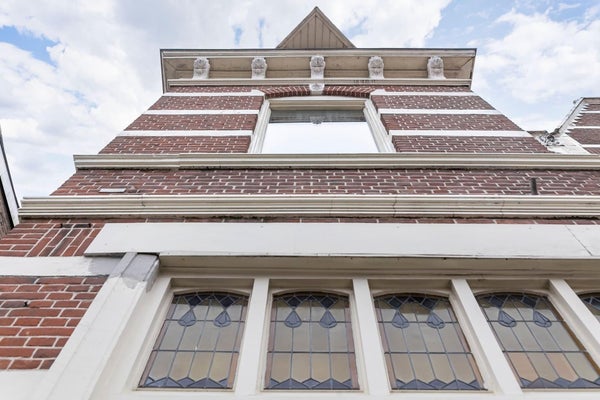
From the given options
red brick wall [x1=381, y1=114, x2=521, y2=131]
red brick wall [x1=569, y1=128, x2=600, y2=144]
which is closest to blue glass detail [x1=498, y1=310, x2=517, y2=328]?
red brick wall [x1=381, y1=114, x2=521, y2=131]

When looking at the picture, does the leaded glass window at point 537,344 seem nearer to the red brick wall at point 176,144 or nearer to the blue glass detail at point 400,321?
the blue glass detail at point 400,321

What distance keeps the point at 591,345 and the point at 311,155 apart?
305 cm

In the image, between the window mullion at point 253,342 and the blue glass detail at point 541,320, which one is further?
the blue glass detail at point 541,320

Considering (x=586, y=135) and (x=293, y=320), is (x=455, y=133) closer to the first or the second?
(x=293, y=320)

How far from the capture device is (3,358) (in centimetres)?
223

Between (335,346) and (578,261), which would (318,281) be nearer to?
(335,346)

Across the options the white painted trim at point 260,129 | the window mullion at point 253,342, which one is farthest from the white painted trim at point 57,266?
the white painted trim at point 260,129

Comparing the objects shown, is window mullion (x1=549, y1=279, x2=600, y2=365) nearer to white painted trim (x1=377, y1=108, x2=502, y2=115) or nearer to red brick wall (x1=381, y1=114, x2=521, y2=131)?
red brick wall (x1=381, y1=114, x2=521, y2=131)

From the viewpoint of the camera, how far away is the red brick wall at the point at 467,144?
483cm

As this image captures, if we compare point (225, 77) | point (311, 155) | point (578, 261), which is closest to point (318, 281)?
point (311, 155)

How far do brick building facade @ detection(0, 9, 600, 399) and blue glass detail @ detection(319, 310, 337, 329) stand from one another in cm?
4

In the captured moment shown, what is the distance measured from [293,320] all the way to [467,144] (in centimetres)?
370

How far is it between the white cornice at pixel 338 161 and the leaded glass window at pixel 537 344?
1.79m

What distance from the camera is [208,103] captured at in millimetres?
6297
